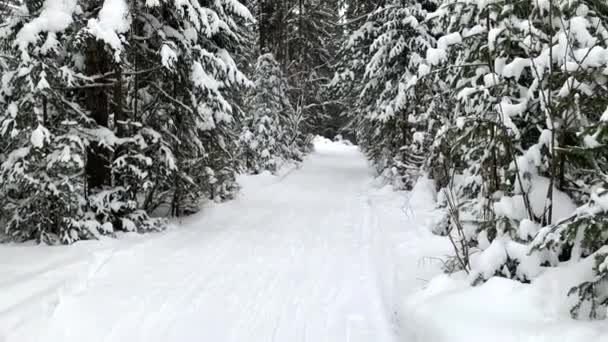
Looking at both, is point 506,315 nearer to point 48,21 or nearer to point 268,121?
point 48,21

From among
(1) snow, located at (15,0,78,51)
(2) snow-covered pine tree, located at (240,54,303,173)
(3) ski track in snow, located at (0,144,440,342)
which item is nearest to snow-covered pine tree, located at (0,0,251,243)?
Answer: (1) snow, located at (15,0,78,51)

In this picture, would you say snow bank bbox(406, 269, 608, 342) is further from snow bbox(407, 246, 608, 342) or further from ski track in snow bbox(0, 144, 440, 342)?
ski track in snow bbox(0, 144, 440, 342)

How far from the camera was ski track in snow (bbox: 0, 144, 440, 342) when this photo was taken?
421cm

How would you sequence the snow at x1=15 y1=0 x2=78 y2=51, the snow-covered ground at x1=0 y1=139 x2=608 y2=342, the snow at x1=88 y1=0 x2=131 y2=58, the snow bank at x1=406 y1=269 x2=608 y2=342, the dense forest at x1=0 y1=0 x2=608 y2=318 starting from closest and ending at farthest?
the snow bank at x1=406 y1=269 x2=608 y2=342, the snow-covered ground at x1=0 y1=139 x2=608 y2=342, the dense forest at x1=0 y1=0 x2=608 y2=318, the snow at x1=15 y1=0 x2=78 y2=51, the snow at x1=88 y1=0 x2=131 y2=58

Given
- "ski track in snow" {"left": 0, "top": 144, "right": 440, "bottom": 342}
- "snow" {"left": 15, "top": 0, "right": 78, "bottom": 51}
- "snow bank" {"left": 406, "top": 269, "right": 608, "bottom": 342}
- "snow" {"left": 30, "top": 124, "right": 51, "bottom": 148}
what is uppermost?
"snow" {"left": 15, "top": 0, "right": 78, "bottom": 51}

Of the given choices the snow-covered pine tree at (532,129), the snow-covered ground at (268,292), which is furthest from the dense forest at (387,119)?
the snow-covered ground at (268,292)

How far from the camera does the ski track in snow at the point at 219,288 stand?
421 cm

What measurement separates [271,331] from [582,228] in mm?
2684

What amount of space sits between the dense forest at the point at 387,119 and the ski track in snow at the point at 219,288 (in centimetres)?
102

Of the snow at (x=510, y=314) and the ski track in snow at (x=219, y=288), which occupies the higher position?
the snow at (x=510, y=314)

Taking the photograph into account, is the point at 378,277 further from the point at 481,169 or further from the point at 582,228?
the point at 582,228

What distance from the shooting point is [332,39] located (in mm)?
27625

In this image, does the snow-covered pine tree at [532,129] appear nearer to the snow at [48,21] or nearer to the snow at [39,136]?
the snow at [48,21]

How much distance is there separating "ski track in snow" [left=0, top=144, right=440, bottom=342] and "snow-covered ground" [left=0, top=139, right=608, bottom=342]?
0.05 feet
